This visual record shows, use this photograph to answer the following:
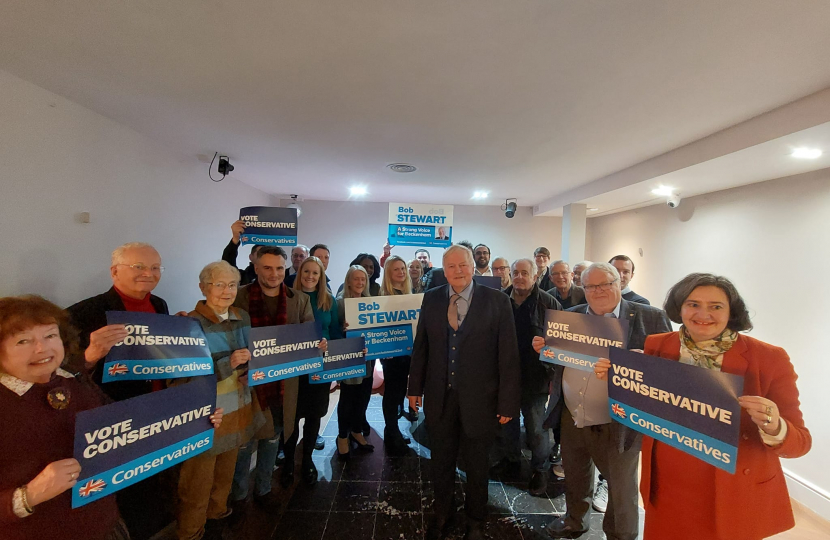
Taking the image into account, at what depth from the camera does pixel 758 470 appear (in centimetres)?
115

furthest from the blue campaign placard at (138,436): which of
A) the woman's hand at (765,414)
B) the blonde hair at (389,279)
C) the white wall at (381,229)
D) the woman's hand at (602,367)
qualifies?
the white wall at (381,229)

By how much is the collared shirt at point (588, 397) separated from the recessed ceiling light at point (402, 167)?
8.68 ft

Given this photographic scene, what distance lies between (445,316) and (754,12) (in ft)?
6.57

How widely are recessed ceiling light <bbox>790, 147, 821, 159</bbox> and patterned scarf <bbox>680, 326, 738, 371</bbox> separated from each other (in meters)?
2.44

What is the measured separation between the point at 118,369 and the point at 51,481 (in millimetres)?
481

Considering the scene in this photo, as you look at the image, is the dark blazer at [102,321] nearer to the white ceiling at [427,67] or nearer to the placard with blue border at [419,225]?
the white ceiling at [427,67]

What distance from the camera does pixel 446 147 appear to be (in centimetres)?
307

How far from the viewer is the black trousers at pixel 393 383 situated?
292 cm

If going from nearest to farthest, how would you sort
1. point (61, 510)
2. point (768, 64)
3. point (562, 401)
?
point (61, 510) < point (768, 64) < point (562, 401)

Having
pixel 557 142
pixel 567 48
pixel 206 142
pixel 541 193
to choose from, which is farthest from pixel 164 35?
pixel 541 193

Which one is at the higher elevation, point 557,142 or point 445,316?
point 557,142

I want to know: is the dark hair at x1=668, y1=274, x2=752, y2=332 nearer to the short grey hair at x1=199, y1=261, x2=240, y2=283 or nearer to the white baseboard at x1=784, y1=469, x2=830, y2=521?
the short grey hair at x1=199, y1=261, x2=240, y2=283

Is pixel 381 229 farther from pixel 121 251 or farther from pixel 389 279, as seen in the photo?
pixel 121 251

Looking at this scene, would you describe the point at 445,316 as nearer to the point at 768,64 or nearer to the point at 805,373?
the point at 768,64
